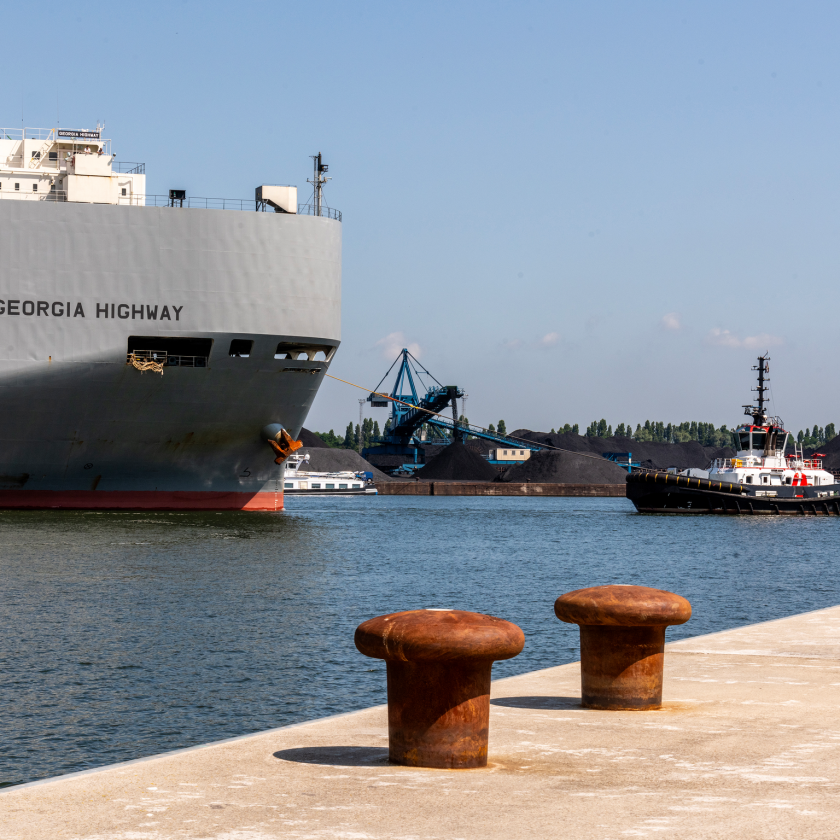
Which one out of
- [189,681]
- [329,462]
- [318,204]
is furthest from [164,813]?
[329,462]

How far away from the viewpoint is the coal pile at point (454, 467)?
11475 cm

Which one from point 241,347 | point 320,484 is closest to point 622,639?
point 241,347

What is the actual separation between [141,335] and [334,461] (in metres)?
85.3

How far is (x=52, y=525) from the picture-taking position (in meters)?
29.8

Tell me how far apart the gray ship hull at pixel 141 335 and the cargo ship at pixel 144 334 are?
43mm

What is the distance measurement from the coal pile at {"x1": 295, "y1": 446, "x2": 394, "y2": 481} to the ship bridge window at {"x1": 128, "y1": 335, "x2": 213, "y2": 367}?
81.0 metres

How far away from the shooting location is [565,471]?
372 feet

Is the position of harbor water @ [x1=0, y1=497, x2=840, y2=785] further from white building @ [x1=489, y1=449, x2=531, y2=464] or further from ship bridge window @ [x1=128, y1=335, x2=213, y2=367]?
white building @ [x1=489, y1=449, x2=531, y2=464]

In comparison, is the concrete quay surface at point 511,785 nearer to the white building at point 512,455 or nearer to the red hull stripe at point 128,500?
the red hull stripe at point 128,500

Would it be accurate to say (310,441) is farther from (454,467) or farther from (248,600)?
(248,600)

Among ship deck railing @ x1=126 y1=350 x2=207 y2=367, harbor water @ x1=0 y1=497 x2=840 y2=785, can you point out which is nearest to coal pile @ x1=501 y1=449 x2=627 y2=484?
harbor water @ x1=0 y1=497 x2=840 y2=785

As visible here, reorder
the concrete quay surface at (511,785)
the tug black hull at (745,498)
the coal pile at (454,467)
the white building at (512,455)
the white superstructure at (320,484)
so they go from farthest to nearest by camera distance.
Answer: the white building at (512,455), the coal pile at (454,467), the white superstructure at (320,484), the tug black hull at (745,498), the concrete quay surface at (511,785)

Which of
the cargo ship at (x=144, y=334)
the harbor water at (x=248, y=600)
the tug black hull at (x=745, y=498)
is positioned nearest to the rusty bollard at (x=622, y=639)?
the harbor water at (x=248, y=600)

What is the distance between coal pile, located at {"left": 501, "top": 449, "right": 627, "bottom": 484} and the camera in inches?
4437
